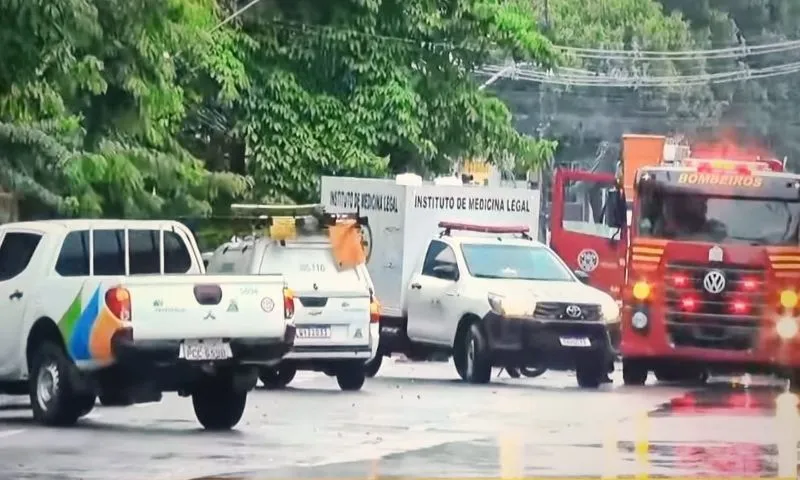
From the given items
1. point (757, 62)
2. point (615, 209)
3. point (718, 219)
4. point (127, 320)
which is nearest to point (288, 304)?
point (127, 320)

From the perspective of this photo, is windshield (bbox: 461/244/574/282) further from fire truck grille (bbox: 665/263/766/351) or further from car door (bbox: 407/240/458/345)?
fire truck grille (bbox: 665/263/766/351)

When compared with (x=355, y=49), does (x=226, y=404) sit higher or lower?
lower

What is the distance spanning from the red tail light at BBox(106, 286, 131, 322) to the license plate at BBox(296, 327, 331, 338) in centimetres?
94

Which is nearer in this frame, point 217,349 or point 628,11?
point 217,349

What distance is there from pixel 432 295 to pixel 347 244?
1.77ft

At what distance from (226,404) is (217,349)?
13.1 inches

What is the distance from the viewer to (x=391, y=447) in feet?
26.7

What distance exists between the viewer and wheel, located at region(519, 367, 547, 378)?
8422mm

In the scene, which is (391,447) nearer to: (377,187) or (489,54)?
(377,187)

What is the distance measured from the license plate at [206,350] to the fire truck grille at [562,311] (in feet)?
5.22

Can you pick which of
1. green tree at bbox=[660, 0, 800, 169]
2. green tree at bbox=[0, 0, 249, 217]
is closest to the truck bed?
green tree at bbox=[0, 0, 249, 217]

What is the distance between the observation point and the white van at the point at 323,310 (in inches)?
324

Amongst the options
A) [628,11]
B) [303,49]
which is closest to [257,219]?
[303,49]

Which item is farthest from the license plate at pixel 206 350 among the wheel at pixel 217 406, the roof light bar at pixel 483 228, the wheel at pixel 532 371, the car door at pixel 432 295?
the wheel at pixel 532 371
